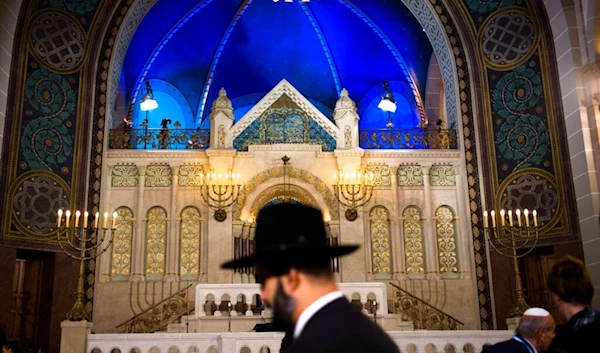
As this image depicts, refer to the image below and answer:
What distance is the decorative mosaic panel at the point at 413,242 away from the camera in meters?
14.0

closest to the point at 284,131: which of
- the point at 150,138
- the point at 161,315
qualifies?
the point at 150,138

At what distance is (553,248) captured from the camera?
12.8 metres

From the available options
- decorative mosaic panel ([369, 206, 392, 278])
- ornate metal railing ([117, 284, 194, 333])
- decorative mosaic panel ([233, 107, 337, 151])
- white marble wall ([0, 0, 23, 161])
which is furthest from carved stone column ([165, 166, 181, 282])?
decorative mosaic panel ([369, 206, 392, 278])

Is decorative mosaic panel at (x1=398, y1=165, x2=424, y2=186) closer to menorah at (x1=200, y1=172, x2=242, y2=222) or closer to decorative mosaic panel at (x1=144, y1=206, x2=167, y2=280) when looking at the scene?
menorah at (x1=200, y1=172, x2=242, y2=222)

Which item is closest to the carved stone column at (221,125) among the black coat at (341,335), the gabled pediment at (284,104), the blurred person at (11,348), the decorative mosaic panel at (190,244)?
the gabled pediment at (284,104)

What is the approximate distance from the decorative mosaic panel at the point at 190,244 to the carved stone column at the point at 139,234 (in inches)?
31.2

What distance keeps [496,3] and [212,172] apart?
7.19 meters

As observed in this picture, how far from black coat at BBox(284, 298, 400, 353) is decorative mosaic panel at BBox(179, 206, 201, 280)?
11.9m

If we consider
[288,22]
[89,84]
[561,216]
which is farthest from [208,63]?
[561,216]

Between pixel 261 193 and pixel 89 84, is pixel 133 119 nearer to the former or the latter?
pixel 89 84

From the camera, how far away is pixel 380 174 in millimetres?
14453

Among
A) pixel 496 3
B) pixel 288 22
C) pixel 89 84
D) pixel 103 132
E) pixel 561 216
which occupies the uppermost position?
pixel 288 22

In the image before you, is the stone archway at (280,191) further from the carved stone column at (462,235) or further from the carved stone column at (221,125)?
the carved stone column at (462,235)

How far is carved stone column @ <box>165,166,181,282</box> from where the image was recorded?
13.6m
